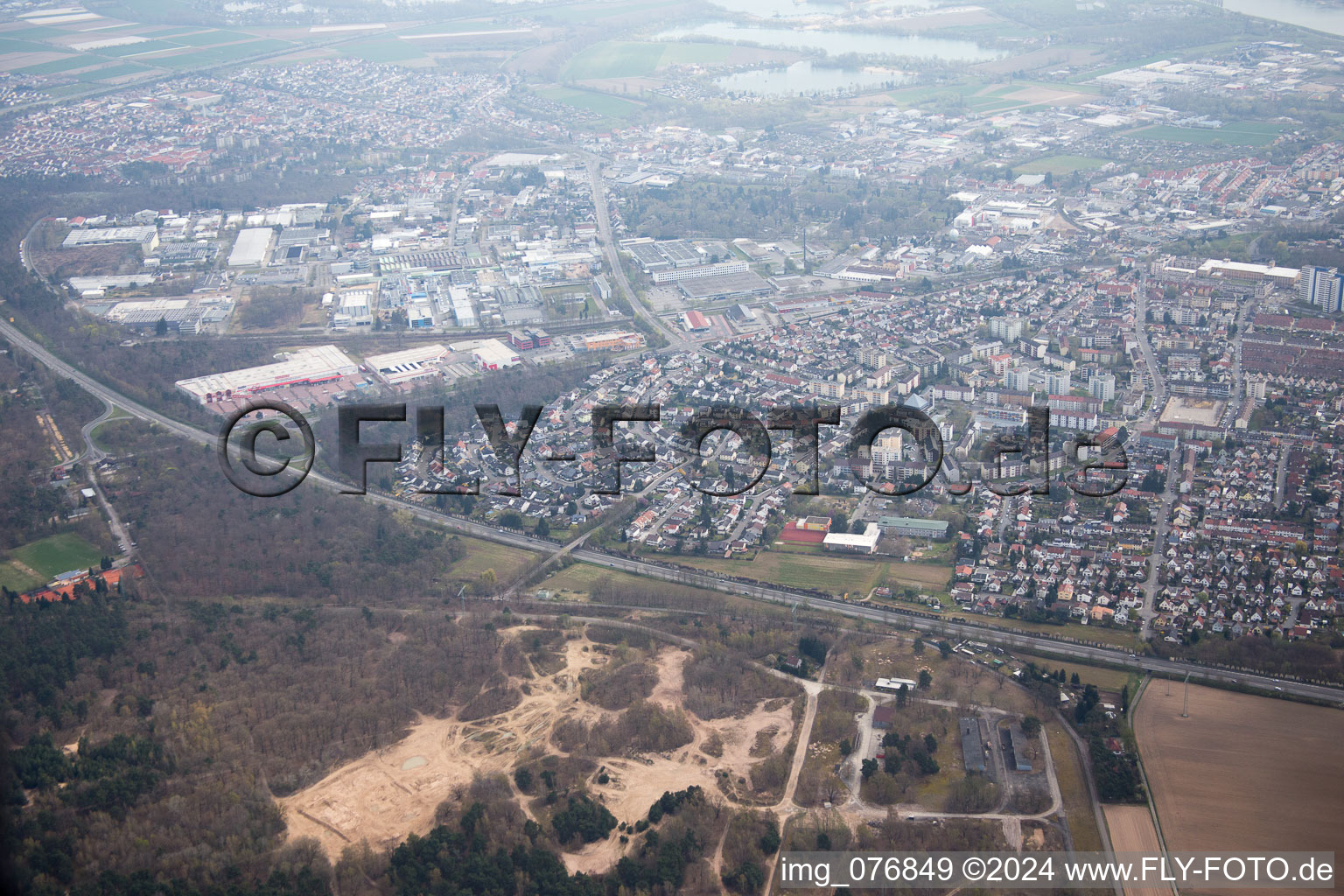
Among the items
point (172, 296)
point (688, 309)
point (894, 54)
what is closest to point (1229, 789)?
point (688, 309)

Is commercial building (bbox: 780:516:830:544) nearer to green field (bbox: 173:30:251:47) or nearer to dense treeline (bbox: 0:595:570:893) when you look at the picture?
dense treeline (bbox: 0:595:570:893)

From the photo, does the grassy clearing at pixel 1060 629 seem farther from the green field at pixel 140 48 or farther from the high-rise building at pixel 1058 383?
the green field at pixel 140 48

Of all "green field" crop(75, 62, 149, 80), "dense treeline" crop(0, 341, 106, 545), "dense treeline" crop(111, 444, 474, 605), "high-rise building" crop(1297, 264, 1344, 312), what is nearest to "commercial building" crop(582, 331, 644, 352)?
"dense treeline" crop(111, 444, 474, 605)

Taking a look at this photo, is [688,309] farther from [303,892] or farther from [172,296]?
[303,892]

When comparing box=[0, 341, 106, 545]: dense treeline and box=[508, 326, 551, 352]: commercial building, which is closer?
box=[0, 341, 106, 545]: dense treeline

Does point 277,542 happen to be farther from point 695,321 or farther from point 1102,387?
point 1102,387

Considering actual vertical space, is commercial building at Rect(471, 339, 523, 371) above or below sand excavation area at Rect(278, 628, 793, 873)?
above

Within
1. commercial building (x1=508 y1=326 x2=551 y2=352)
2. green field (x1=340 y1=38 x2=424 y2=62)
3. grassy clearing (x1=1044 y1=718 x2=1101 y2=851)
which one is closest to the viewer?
grassy clearing (x1=1044 y1=718 x2=1101 y2=851)
